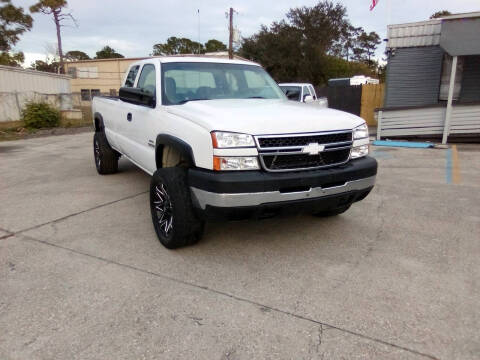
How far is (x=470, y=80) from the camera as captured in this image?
40.1ft

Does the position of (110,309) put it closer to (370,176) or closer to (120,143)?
(370,176)

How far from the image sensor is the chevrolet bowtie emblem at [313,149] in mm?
3121

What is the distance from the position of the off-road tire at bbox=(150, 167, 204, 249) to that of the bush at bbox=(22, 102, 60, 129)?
13.4m

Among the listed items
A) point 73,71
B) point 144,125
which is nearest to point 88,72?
point 73,71

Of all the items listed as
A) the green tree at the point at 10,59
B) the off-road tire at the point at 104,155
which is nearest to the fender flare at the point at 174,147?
the off-road tire at the point at 104,155

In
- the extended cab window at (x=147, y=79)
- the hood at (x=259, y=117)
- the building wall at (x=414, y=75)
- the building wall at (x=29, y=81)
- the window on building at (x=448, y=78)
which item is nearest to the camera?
the hood at (x=259, y=117)

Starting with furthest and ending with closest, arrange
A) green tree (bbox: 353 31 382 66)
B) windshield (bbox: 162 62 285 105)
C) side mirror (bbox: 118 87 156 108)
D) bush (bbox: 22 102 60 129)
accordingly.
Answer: green tree (bbox: 353 31 382 66) < bush (bbox: 22 102 60 129) < windshield (bbox: 162 62 285 105) < side mirror (bbox: 118 87 156 108)

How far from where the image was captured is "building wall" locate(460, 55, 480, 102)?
12109 millimetres

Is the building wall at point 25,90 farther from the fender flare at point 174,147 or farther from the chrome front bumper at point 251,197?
the chrome front bumper at point 251,197

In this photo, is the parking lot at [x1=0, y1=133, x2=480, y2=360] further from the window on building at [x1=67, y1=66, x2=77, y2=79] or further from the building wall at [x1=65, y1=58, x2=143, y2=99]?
the window on building at [x1=67, y1=66, x2=77, y2=79]

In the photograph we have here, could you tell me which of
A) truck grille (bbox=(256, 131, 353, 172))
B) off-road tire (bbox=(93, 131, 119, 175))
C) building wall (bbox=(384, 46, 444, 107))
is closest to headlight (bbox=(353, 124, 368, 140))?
truck grille (bbox=(256, 131, 353, 172))

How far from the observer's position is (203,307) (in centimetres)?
264

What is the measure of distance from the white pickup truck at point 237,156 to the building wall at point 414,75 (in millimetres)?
11015

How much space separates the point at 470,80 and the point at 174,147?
→ 1245 centimetres
